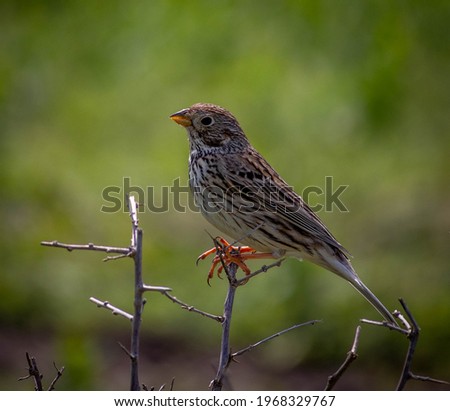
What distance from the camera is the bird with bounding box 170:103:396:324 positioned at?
5.70m

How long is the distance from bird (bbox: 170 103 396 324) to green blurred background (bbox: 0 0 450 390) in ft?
4.77

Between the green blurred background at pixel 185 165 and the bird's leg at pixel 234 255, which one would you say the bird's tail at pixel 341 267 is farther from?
the green blurred background at pixel 185 165

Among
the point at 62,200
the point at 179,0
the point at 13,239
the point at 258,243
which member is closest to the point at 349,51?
the point at 179,0

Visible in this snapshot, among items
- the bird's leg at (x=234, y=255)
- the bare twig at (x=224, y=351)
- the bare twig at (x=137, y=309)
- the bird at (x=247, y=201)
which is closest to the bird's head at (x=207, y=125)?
the bird at (x=247, y=201)

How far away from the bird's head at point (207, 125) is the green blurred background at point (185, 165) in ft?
5.51

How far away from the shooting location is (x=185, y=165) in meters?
10.8

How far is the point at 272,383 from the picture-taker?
7227 mm

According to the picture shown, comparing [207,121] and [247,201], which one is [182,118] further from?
[247,201]

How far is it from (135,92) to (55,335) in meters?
5.24

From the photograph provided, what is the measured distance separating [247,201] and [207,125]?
2.12 feet

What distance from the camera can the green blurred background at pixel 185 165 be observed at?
7520 millimetres

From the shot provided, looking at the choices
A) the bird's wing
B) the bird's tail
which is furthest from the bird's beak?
the bird's tail

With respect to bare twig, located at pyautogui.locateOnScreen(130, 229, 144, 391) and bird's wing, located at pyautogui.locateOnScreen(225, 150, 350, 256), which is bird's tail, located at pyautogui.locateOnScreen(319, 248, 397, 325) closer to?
bird's wing, located at pyautogui.locateOnScreen(225, 150, 350, 256)

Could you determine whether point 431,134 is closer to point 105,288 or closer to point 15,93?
point 105,288
